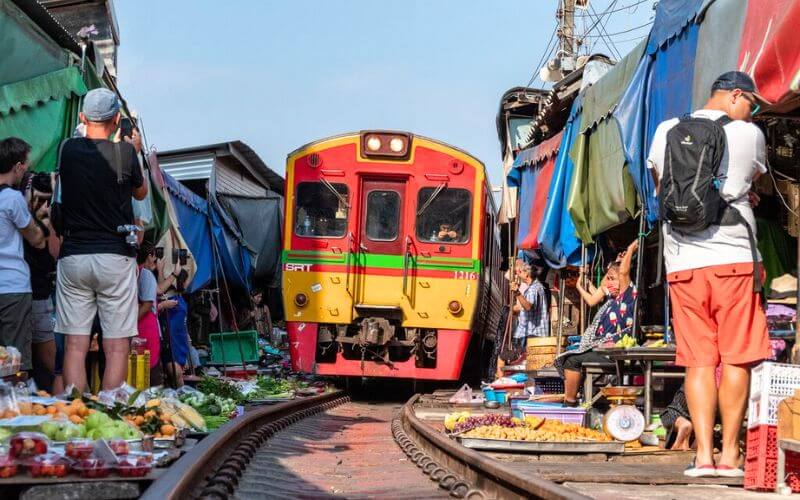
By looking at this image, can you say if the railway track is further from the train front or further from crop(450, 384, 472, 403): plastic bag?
the train front

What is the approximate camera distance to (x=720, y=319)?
475 cm

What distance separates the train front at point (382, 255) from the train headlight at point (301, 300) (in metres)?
0.01

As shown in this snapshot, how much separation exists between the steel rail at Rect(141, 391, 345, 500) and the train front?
109 inches

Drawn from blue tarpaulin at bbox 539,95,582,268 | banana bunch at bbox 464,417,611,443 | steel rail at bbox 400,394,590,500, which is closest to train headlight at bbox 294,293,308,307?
blue tarpaulin at bbox 539,95,582,268

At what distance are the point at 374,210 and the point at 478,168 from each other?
1.37 metres

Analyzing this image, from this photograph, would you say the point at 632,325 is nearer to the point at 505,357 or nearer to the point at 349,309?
the point at 349,309

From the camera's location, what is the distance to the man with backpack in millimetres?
4672

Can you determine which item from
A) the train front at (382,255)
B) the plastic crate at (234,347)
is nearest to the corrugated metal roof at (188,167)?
the plastic crate at (234,347)

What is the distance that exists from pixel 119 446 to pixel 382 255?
853cm

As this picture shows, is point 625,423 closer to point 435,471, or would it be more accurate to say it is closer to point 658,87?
point 435,471

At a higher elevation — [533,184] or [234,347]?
[533,184]

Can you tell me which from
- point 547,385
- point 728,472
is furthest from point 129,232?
point 547,385

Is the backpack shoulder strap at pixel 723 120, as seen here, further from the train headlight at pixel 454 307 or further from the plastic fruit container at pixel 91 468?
the train headlight at pixel 454 307

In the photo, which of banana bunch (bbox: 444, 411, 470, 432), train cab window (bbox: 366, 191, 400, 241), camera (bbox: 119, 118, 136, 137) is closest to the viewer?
camera (bbox: 119, 118, 136, 137)
